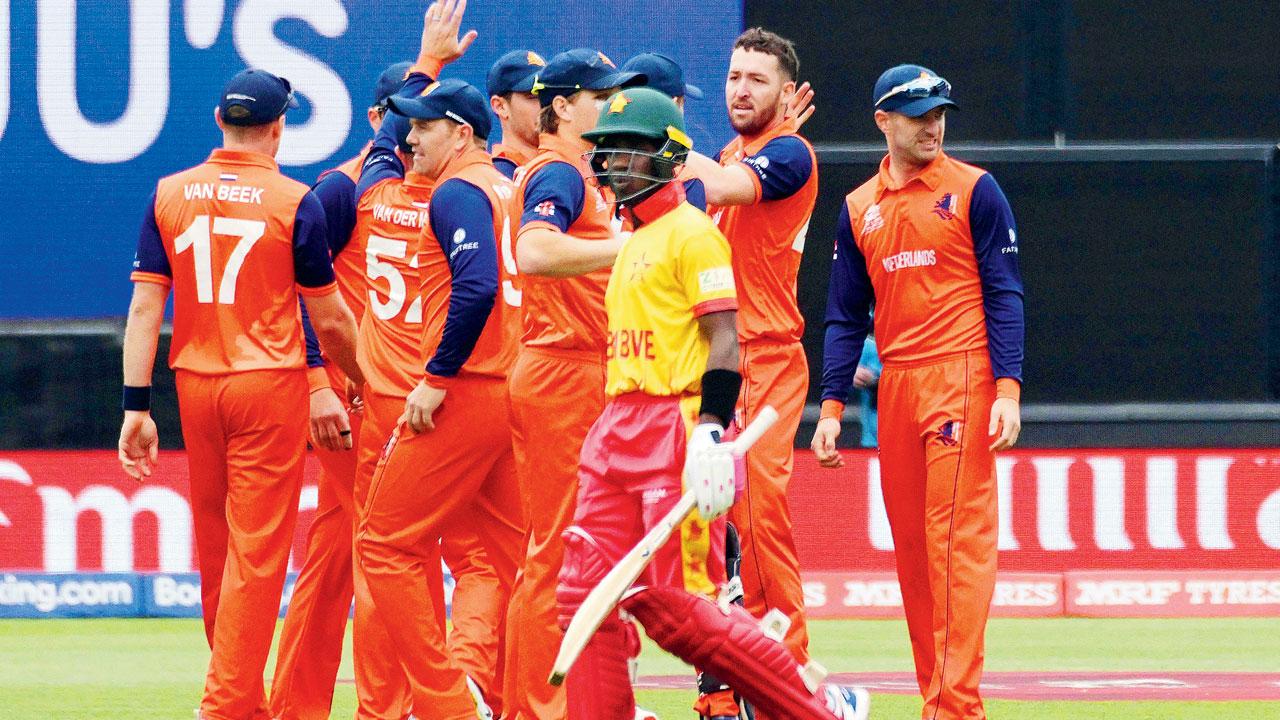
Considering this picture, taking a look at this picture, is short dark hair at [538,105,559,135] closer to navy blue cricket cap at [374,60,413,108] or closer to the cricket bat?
the cricket bat

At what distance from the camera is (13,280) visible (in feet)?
46.5

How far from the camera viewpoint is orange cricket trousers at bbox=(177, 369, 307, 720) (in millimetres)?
6953

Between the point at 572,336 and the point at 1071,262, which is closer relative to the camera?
the point at 572,336

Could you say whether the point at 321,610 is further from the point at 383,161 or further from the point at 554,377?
the point at 383,161

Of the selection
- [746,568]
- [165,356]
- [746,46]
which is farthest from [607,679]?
[165,356]

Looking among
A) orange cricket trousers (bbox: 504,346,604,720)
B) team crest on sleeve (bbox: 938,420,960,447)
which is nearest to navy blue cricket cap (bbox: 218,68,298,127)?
orange cricket trousers (bbox: 504,346,604,720)

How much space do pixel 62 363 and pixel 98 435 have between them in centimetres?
58

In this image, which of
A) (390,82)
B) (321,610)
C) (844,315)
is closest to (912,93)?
(844,315)

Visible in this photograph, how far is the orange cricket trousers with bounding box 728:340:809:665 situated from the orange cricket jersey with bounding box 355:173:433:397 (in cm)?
125

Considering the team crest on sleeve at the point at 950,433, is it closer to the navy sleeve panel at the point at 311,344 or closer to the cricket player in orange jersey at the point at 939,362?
the cricket player in orange jersey at the point at 939,362

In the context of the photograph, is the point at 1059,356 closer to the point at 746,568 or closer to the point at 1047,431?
the point at 1047,431

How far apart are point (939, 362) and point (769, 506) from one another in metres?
0.81

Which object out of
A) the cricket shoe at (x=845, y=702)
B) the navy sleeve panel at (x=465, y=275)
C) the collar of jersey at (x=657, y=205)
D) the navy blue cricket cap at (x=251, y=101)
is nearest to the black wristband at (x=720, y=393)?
the collar of jersey at (x=657, y=205)

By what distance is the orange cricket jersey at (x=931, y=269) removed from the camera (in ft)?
23.6
